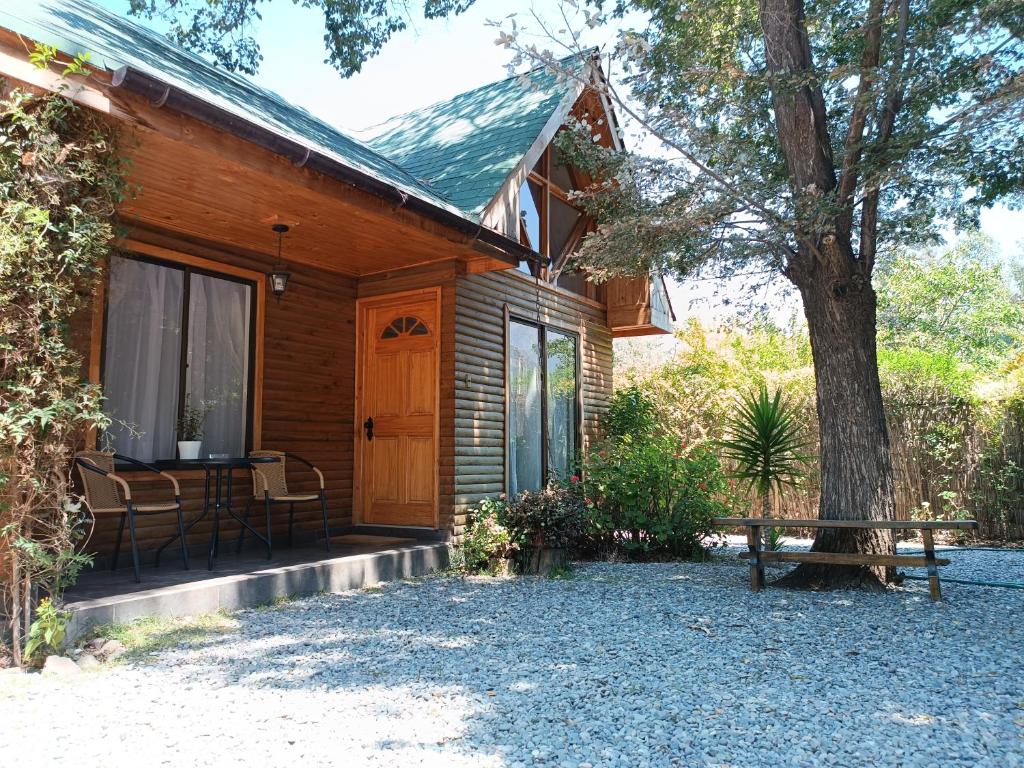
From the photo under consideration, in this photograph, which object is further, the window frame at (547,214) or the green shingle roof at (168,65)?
the window frame at (547,214)

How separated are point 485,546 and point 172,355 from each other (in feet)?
10.1

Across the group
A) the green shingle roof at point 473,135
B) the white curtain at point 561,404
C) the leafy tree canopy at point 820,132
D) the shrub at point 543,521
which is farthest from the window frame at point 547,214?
the shrub at point 543,521

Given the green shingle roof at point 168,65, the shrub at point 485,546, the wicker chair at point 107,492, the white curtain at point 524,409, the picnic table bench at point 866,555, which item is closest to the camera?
the green shingle roof at point 168,65

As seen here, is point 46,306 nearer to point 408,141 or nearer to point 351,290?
point 351,290

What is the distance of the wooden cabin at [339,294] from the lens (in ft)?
15.2

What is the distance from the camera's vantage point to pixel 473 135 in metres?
8.34

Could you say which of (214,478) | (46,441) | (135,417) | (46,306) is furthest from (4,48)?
(214,478)

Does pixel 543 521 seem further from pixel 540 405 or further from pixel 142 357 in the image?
pixel 142 357

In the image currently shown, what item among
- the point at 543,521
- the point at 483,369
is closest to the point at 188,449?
the point at 483,369

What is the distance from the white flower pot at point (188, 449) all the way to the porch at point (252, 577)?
800 millimetres

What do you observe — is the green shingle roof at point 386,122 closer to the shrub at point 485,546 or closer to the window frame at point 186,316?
the window frame at point 186,316

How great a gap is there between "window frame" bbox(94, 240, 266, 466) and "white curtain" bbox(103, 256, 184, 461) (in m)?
0.04

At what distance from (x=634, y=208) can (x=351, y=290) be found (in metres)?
2.93

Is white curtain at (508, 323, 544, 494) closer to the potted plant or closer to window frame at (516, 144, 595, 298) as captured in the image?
window frame at (516, 144, 595, 298)
